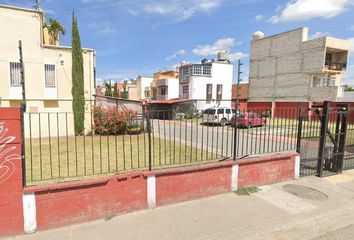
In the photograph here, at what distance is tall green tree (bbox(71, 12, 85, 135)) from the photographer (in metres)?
14.4

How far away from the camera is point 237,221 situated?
4168mm

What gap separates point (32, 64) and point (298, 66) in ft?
95.9

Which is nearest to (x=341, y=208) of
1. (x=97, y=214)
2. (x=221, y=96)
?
(x=97, y=214)

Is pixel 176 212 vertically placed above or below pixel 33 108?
below

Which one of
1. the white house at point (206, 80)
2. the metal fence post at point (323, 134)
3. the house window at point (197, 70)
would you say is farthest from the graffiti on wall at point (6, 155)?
the house window at point (197, 70)

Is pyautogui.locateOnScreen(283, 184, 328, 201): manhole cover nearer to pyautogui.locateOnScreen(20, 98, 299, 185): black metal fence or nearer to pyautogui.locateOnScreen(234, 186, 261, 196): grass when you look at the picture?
pyautogui.locateOnScreen(234, 186, 261, 196): grass

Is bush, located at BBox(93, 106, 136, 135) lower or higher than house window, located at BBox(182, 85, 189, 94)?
lower

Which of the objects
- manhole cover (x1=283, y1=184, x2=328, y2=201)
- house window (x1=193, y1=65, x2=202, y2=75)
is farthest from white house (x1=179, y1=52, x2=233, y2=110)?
manhole cover (x1=283, y1=184, x2=328, y2=201)

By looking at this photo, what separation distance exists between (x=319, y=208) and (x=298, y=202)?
38 cm

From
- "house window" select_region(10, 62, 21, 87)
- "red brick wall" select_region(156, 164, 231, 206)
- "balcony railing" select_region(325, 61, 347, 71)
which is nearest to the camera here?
"red brick wall" select_region(156, 164, 231, 206)

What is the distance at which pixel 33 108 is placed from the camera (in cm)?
1407

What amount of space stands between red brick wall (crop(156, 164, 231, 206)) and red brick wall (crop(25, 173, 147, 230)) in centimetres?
38

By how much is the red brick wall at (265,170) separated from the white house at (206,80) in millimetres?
28468

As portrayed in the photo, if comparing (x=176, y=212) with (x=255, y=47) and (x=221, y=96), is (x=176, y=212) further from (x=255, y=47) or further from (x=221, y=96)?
(x=255, y=47)
